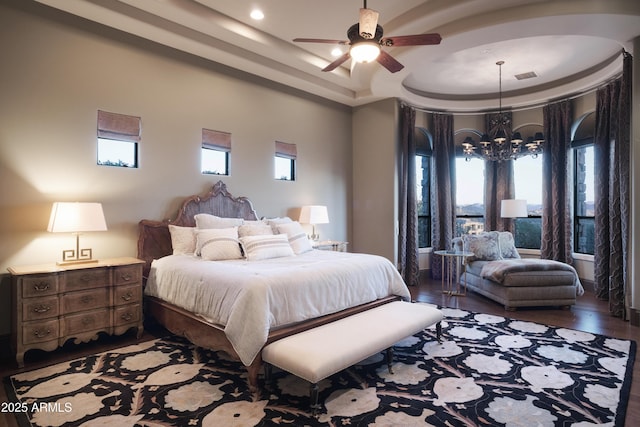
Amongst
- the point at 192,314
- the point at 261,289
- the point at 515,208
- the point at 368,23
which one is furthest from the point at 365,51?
the point at 515,208

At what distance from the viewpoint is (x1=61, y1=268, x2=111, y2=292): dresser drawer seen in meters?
3.16

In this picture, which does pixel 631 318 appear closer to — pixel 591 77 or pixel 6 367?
pixel 591 77

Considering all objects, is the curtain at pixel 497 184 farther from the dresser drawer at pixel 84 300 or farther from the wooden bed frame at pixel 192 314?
the dresser drawer at pixel 84 300

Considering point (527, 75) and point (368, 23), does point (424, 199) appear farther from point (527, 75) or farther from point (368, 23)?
point (368, 23)

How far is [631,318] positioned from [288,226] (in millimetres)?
4146

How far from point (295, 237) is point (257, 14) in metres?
2.64

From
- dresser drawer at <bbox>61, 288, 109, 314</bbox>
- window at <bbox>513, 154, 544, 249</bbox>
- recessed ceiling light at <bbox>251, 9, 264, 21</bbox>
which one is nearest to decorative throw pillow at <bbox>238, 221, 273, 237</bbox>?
dresser drawer at <bbox>61, 288, 109, 314</bbox>

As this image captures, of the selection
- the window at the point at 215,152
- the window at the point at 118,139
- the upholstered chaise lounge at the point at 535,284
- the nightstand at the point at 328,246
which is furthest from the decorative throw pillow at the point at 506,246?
the window at the point at 118,139

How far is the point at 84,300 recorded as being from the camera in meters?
3.25

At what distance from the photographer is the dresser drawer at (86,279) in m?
3.16

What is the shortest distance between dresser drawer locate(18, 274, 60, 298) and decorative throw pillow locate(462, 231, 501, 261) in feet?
17.5

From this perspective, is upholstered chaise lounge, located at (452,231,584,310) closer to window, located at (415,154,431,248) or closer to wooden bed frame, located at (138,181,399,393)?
wooden bed frame, located at (138,181,399,393)

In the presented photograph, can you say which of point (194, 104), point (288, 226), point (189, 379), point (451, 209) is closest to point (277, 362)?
point (189, 379)

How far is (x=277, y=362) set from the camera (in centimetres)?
241
